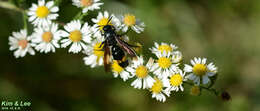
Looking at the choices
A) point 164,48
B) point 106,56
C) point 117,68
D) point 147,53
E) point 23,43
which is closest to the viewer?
point 106,56

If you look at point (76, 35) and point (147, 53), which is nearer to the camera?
point (76, 35)

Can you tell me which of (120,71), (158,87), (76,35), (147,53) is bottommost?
(158,87)

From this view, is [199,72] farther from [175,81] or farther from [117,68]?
[117,68]

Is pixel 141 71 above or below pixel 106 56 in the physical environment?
below

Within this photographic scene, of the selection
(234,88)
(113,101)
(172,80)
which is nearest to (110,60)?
(172,80)

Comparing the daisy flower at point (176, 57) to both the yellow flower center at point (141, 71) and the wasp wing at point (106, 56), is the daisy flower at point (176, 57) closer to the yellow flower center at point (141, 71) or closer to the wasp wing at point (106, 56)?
the yellow flower center at point (141, 71)

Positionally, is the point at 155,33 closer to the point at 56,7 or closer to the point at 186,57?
the point at 186,57

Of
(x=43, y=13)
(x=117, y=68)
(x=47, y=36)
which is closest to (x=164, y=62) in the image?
(x=117, y=68)

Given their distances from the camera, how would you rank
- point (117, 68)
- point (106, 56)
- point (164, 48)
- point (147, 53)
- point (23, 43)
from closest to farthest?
point (106, 56), point (117, 68), point (164, 48), point (23, 43), point (147, 53)
